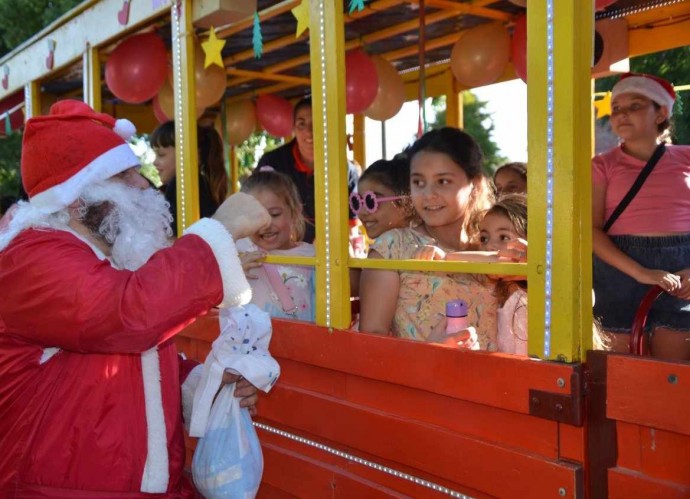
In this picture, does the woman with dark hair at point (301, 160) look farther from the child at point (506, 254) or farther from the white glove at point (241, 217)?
the white glove at point (241, 217)

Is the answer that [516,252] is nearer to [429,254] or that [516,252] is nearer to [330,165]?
[429,254]

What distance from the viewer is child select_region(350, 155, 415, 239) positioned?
116 inches

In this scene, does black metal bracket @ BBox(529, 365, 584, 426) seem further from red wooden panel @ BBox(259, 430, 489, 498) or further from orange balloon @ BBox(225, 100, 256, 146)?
orange balloon @ BBox(225, 100, 256, 146)

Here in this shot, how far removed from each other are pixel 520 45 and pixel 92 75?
7.57 feet

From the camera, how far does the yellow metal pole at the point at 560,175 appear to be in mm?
1578

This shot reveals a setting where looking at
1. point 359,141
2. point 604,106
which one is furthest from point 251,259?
point 359,141

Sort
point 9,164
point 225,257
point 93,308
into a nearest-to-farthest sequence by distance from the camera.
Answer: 1. point 93,308
2. point 225,257
3. point 9,164

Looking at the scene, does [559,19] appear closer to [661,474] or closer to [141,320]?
[661,474]

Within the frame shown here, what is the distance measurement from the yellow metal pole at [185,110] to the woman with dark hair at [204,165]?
0.72m

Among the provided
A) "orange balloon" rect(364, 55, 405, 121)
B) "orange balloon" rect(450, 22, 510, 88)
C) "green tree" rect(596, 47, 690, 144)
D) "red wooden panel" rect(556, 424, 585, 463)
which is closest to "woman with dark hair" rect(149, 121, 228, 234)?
"orange balloon" rect(364, 55, 405, 121)

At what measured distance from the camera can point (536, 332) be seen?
5.44 ft

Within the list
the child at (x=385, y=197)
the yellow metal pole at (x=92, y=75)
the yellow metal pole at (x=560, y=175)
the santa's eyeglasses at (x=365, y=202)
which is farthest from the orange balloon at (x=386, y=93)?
the yellow metal pole at (x=560, y=175)

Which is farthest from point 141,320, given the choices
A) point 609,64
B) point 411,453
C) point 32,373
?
point 609,64

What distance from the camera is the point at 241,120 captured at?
611 centimetres
